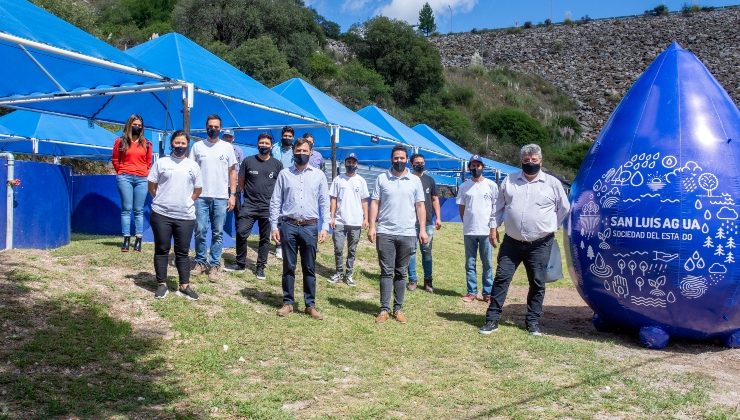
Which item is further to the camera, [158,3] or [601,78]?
[601,78]

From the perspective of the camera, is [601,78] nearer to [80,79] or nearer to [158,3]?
[158,3]

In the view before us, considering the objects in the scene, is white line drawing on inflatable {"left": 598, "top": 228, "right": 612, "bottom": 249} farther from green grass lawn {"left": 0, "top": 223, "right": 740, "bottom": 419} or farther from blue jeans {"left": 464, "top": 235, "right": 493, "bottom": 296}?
blue jeans {"left": 464, "top": 235, "right": 493, "bottom": 296}

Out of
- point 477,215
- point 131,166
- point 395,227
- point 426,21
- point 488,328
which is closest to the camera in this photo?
point 488,328

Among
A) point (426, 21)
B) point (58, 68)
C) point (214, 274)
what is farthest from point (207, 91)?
point (426, 21)

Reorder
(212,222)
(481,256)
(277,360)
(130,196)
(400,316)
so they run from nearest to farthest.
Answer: (277,360), (400,316), (212,222), (130,196), (481,256)

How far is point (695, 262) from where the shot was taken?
20.9ft

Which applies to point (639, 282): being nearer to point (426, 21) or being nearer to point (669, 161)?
point (669, 161)

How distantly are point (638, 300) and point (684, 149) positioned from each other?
1582 mm

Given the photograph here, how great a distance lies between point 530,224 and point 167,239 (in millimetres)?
3744

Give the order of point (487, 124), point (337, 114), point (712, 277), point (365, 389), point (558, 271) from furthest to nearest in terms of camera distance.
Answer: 1. point (487, 124)
2. point (337, 114)
3. point (558, 271)
4. point (712, 277)
5. point (365, 389)

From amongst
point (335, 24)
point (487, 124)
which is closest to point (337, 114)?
point (487, 124)

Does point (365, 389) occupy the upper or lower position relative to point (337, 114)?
lower

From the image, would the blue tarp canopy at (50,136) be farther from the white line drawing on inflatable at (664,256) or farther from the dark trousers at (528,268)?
the white line drawing on inflatable at (664,256)

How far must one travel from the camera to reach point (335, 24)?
69.6 meters
